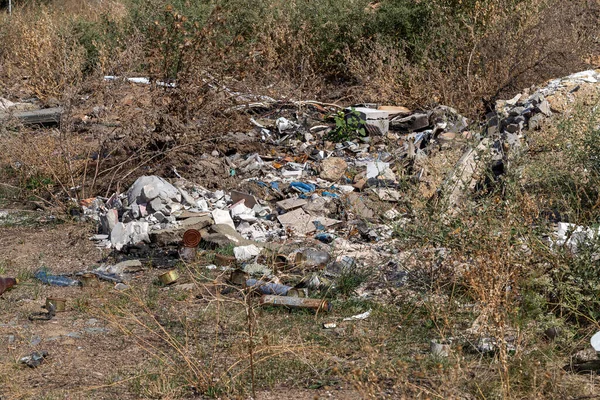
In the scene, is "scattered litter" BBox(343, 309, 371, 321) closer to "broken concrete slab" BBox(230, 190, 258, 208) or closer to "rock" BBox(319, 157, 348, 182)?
"broken concrete slab" BBox(230, 190, 258, 208)

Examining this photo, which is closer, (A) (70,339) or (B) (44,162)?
(A) (70,339)

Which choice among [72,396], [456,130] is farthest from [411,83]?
[72,396]

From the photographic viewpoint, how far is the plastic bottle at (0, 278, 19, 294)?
195 inches

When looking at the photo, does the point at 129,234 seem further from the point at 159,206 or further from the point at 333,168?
the point at 333,168

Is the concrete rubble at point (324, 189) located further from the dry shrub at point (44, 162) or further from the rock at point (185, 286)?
the dry shrub at point (44, 162)

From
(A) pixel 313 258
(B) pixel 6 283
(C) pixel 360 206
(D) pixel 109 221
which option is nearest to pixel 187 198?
(D) pixel 109 221

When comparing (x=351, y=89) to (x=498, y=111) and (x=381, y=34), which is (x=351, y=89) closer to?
(x=381, y=34)

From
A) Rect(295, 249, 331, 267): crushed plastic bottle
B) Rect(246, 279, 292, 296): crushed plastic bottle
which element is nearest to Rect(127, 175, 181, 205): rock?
Rect(295, 249, 331, 267): crushed plastic bottle

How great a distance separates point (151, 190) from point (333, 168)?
6.28ft

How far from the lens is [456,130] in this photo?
7.20 m

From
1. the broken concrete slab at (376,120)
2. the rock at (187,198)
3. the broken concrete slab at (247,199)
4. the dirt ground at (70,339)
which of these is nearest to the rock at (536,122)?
the broken concrete slab at (376,120)

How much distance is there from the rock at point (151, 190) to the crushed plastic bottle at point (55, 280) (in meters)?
1.29

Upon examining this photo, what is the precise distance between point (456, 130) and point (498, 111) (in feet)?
3.21

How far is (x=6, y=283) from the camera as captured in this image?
5004 mm
